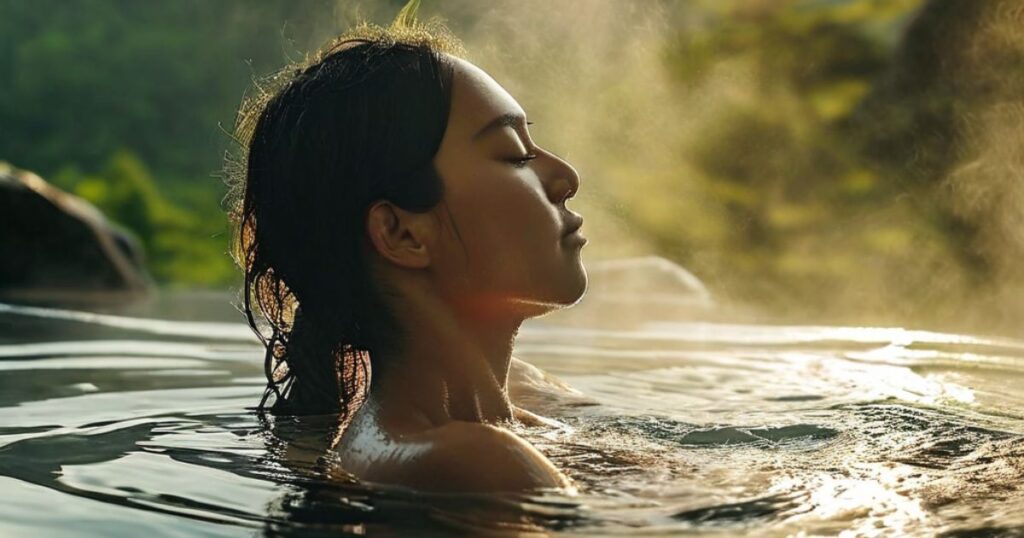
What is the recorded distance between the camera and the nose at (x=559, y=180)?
7.65ft

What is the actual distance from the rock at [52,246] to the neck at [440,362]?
6574 mm

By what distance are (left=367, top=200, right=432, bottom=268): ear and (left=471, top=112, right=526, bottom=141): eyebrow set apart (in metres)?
0.18

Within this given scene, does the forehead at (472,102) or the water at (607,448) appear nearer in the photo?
the water at (607,448)

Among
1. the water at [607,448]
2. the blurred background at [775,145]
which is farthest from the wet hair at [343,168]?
the blurred background at [775,145]

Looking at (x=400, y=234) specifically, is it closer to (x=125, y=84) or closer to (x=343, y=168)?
(x=343, y=168)

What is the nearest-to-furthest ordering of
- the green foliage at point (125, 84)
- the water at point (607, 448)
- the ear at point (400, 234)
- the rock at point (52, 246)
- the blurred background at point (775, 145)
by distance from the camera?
the water at point (607, 448), the ear at point (400, 234), the rock at point (52, 246), the blurred background at point (775, 145), the green foliage at point (125, 84)

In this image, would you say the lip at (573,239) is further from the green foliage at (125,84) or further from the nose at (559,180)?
the green foliage at (125,84)

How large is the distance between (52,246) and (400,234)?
7098 mm

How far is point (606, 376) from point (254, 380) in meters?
1.17

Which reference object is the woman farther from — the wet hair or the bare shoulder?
the bare shoulder

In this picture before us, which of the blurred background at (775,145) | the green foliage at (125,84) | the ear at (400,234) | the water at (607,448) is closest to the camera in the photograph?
the water at (607,448)

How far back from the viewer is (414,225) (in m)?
2.25

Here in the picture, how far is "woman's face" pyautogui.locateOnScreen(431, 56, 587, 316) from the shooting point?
2264mm

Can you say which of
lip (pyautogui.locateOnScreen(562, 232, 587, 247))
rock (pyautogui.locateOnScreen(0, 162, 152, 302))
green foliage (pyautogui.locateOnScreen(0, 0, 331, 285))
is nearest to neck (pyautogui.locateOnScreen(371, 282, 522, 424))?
lip (pyautogui.locateOnScreen(562, 232, 587, 247))
